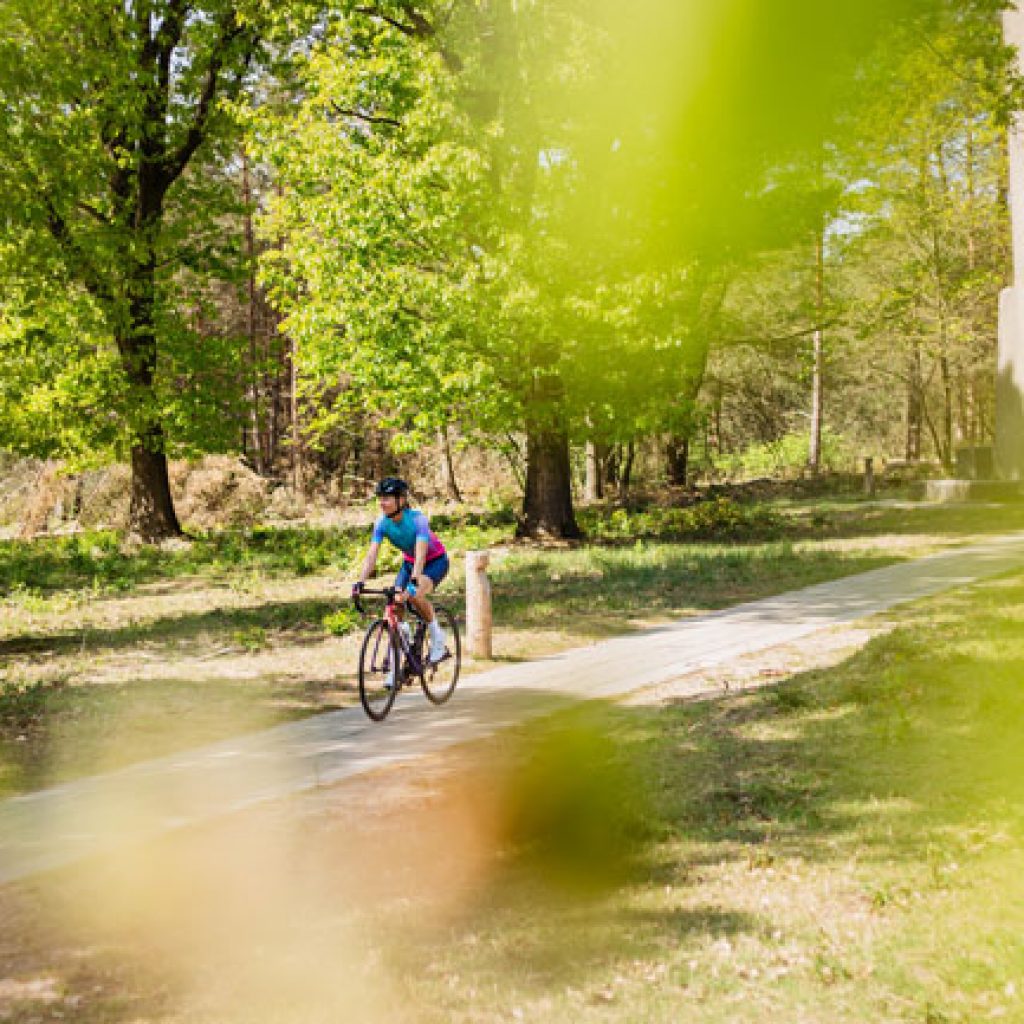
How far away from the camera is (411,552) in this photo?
9.04 m

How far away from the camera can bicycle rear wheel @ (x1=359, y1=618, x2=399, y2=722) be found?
877 cm

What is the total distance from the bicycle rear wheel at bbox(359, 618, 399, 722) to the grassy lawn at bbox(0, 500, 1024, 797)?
3.17 feet

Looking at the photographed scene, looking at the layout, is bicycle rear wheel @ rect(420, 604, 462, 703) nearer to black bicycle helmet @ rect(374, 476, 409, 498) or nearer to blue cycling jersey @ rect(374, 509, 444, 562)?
blue cycling jersey @ rect(374, 509, 444, 562)

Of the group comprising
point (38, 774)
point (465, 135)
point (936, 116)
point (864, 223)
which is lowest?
point (38, 774)

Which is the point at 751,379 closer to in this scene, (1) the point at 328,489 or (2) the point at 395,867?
(1) the point at 328,489

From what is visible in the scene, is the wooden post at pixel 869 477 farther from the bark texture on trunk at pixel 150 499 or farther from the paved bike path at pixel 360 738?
the bark texture on trunk at pixel 150 499

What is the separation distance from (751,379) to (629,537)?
17.4 m

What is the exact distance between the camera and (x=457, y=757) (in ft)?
25.1

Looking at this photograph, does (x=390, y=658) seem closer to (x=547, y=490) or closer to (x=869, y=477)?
(x=547, y=490)

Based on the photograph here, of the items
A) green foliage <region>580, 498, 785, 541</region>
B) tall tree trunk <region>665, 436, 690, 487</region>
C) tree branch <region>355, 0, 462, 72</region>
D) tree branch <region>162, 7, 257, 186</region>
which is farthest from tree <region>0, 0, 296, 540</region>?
tall tree trunk <region>665, 436, 690, 487</region>

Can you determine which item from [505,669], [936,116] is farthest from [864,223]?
[505,669]

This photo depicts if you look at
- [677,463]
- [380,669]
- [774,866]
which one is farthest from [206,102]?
[774,866]

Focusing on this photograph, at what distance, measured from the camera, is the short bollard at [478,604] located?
1135 cm

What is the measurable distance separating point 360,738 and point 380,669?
0.70 meters
